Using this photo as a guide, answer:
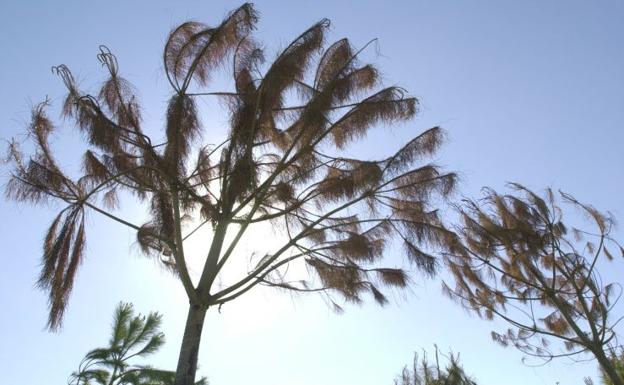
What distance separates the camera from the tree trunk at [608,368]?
6.88 metres

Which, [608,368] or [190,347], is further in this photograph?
[608,368]

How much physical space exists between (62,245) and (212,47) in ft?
9.57

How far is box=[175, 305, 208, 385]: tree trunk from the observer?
4.48 metres

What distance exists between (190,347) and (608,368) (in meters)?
6.29

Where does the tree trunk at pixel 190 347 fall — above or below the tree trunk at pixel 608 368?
below

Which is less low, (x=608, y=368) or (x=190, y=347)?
(x=608, y=368)

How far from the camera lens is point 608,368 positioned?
702cm

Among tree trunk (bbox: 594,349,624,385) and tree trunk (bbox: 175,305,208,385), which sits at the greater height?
tree trunk (bbox: 594,349,624,385)

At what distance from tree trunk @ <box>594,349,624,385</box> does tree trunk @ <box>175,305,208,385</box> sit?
20.1 feet

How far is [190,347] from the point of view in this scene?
468cm

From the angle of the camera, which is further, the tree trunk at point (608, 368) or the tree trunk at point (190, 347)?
the tree trunk at point (608, 368)

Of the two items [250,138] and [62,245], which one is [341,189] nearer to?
[250,138]

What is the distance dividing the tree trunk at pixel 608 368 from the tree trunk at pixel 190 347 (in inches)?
242

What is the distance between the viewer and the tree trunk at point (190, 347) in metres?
4.48
